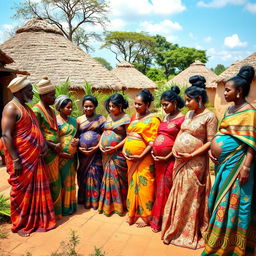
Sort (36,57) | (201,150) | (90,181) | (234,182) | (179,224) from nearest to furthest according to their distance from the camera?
1. (234,182)
2. (201,150)
3. (179,224)
4. (90,181)
5. (36,57)

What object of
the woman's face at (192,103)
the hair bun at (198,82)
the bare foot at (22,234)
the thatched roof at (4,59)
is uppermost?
the thatched roof at (4,59)

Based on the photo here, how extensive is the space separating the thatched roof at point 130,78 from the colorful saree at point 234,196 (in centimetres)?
1796

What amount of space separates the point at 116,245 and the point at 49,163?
1478mm

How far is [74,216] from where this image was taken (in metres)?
3.82

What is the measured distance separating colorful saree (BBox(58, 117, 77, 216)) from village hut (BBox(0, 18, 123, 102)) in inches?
221

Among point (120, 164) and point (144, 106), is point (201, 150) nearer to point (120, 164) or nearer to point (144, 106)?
point (144, 106)

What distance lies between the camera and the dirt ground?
2.93 m

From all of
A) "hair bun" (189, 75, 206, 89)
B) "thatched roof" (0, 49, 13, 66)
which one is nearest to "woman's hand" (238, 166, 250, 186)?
"hair bun" (189, 75, 206, 89)

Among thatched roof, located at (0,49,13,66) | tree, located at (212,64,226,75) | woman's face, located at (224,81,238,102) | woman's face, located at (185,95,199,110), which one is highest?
tree, located at (212,64,226,75)

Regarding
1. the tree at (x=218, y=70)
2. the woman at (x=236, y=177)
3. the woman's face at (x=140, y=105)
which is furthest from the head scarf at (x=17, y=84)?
the tree at (x=218, y=70)

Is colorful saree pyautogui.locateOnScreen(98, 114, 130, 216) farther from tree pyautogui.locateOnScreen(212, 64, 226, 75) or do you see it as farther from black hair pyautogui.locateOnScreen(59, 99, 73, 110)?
tree pyautogui.locateOnScreen(212, 64, 226, 75)

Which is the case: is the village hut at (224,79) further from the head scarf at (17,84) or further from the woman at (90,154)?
the head scarf at (17,84)

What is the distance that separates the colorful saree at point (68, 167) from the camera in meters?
3.63

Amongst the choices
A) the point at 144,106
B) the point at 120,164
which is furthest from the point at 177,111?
the point at 120,164
